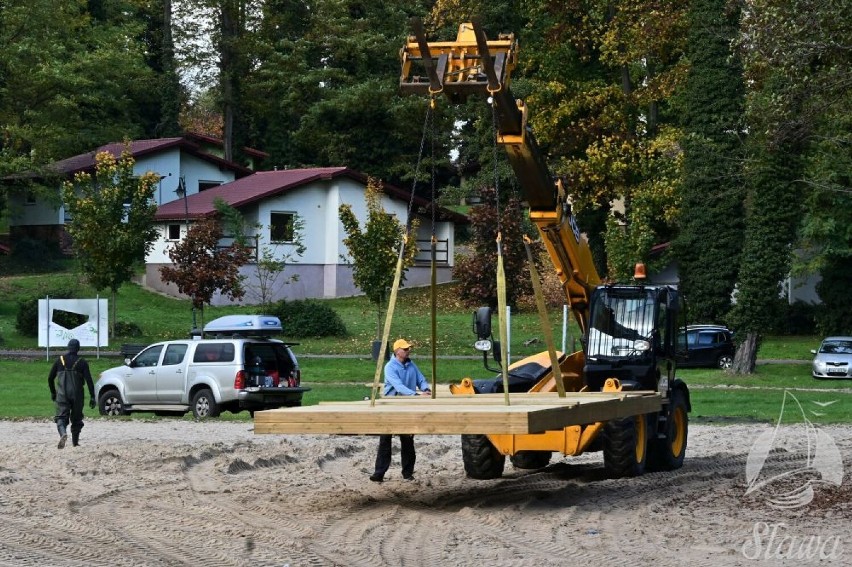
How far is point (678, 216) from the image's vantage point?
49406mm

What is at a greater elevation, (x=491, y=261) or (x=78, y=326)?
(x=491, y=261)

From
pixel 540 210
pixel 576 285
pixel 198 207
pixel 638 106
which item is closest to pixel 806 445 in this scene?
pixel 576 285

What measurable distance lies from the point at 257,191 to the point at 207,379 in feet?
102

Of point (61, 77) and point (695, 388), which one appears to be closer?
point (695, 388)

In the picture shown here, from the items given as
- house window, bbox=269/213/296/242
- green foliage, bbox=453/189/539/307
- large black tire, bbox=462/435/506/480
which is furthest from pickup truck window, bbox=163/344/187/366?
house window, bbox=269/213/296/242

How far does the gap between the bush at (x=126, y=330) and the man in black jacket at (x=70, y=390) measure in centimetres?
2494

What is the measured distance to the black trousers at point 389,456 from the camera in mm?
17234

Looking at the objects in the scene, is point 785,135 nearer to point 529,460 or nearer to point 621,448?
point 621,448

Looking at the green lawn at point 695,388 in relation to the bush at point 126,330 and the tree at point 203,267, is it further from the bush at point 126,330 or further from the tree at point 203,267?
the bush at point 126,330

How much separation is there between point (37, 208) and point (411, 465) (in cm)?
5164

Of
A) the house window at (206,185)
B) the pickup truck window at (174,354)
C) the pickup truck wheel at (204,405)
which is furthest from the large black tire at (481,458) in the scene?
the house window at (206,185)

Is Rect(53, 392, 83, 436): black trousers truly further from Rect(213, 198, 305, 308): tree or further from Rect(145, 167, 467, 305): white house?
Rect(145, 167, 467, 305): white house

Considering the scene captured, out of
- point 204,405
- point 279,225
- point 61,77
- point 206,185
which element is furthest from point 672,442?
point 206,185

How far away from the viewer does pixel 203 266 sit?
147 feet
